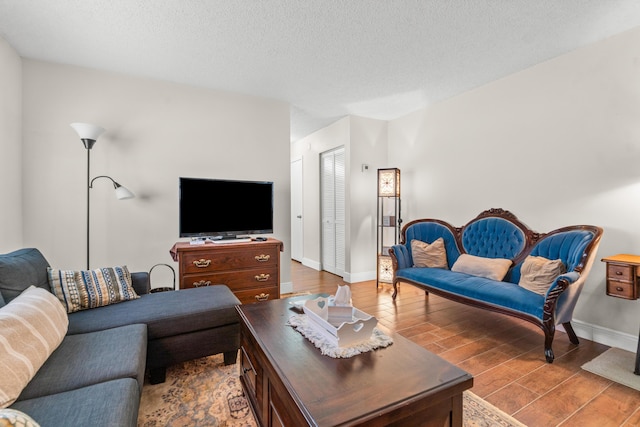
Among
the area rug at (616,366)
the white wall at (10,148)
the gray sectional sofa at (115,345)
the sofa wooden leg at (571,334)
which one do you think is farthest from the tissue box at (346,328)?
the white wall at (10,148)

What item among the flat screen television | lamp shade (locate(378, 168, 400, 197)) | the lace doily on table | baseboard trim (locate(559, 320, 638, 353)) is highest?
lamp shade (locate(378, 168, 400, 197))

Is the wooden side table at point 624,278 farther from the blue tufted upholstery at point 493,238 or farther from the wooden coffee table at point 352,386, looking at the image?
the wooden coffee table at point 352,386

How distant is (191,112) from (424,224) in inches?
126

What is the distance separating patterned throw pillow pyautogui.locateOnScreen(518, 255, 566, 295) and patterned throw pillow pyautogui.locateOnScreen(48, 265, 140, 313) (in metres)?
3.20

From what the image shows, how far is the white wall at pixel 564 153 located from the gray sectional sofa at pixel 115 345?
3008 mm

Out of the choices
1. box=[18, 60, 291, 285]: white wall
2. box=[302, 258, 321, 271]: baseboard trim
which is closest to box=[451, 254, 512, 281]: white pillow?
box=[18, 60, 291, 285]: white wall

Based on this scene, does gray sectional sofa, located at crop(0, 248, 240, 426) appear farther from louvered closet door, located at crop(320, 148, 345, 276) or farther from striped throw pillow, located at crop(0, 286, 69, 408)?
louvered closet door, located at crop(320, 148, 345, 276)

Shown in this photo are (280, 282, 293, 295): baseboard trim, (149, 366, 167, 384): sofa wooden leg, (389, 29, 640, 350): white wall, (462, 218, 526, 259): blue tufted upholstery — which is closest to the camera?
(149, 366, 167, 384): sofa wooden leg

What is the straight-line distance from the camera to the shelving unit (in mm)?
4160

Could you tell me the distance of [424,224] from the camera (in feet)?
12.7

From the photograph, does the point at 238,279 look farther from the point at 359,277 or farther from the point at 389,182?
the point at 389,182

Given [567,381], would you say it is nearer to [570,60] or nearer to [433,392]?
[433,392]

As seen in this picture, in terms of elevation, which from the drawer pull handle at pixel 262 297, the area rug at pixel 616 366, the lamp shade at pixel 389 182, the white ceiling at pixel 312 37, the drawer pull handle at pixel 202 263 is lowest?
the area rug at pixel 616 366

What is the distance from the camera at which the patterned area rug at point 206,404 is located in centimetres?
154
